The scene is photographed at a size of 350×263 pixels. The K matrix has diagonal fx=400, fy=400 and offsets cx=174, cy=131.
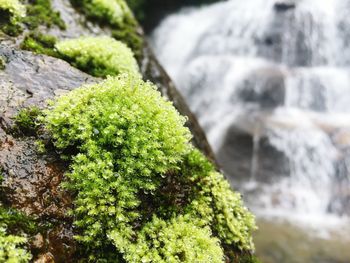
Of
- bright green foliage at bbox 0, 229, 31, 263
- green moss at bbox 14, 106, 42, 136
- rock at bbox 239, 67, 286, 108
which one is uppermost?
rock at bbox 239, 67, 286, 108

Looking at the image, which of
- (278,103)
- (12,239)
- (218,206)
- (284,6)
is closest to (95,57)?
(218,206)

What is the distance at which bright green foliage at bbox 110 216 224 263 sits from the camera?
9.18ft

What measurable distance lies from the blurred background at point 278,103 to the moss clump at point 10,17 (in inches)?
250

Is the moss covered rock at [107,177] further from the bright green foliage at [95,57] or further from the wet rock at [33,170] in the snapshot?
the bright green foliage at [95,57]

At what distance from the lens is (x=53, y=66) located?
4.01 metres

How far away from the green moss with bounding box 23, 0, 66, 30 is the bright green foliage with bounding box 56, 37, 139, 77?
0.51 m

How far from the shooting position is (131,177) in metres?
3.05

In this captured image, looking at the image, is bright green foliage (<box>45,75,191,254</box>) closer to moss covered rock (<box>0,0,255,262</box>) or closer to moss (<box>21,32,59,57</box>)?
moss covered rock (<box>0,0,255,262</box>)

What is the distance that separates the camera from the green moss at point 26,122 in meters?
3.21

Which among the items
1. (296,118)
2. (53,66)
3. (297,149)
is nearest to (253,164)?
(297,149)

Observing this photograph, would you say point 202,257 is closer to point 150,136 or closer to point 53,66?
point 150,136

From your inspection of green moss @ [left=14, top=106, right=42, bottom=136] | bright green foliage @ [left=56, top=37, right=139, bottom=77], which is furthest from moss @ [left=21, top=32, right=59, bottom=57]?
green moss @ [left=14, top=106, right=42, bottom=136]

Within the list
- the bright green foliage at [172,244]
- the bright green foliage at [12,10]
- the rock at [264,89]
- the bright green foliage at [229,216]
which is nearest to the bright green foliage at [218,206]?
the bright green foliage at [229,216]

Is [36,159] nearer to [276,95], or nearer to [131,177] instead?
[131,177]
